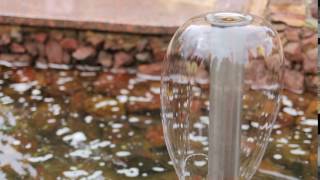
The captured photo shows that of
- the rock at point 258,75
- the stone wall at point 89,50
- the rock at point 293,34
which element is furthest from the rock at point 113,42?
the rock at point 258,75

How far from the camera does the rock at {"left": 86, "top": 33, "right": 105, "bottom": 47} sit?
3830 mm

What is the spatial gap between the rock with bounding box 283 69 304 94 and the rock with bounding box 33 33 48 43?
4.81ft

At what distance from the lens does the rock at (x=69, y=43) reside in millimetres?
3877

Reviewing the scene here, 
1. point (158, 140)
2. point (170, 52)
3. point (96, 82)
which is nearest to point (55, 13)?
point (96, 82)

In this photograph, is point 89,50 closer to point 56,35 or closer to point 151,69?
point 56,35

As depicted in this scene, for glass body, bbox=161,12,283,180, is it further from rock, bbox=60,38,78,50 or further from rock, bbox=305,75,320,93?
rock, bbox=60,38,78,50

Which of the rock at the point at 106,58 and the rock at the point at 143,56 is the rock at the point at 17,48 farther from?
the rock at the point at 143,56

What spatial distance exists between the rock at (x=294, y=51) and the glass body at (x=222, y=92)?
7.11ft

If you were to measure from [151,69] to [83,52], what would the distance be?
443mm

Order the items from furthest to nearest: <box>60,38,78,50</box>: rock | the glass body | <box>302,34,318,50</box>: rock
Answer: <box>60,38,78,50</box>: rock → <box>302,34,318,50</box>: rock → the glass body

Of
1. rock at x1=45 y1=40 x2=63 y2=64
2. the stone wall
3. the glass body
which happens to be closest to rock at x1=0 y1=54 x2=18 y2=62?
→ the stone wall

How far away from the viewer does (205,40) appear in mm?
1393

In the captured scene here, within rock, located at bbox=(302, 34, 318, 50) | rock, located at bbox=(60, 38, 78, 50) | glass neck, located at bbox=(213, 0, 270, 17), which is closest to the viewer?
rock, located at bbox=(302, 34, 318, 50)

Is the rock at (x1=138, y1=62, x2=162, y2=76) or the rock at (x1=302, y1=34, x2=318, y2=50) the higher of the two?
the rock at (x1=302, y1=34, x2=318, y2=50)
